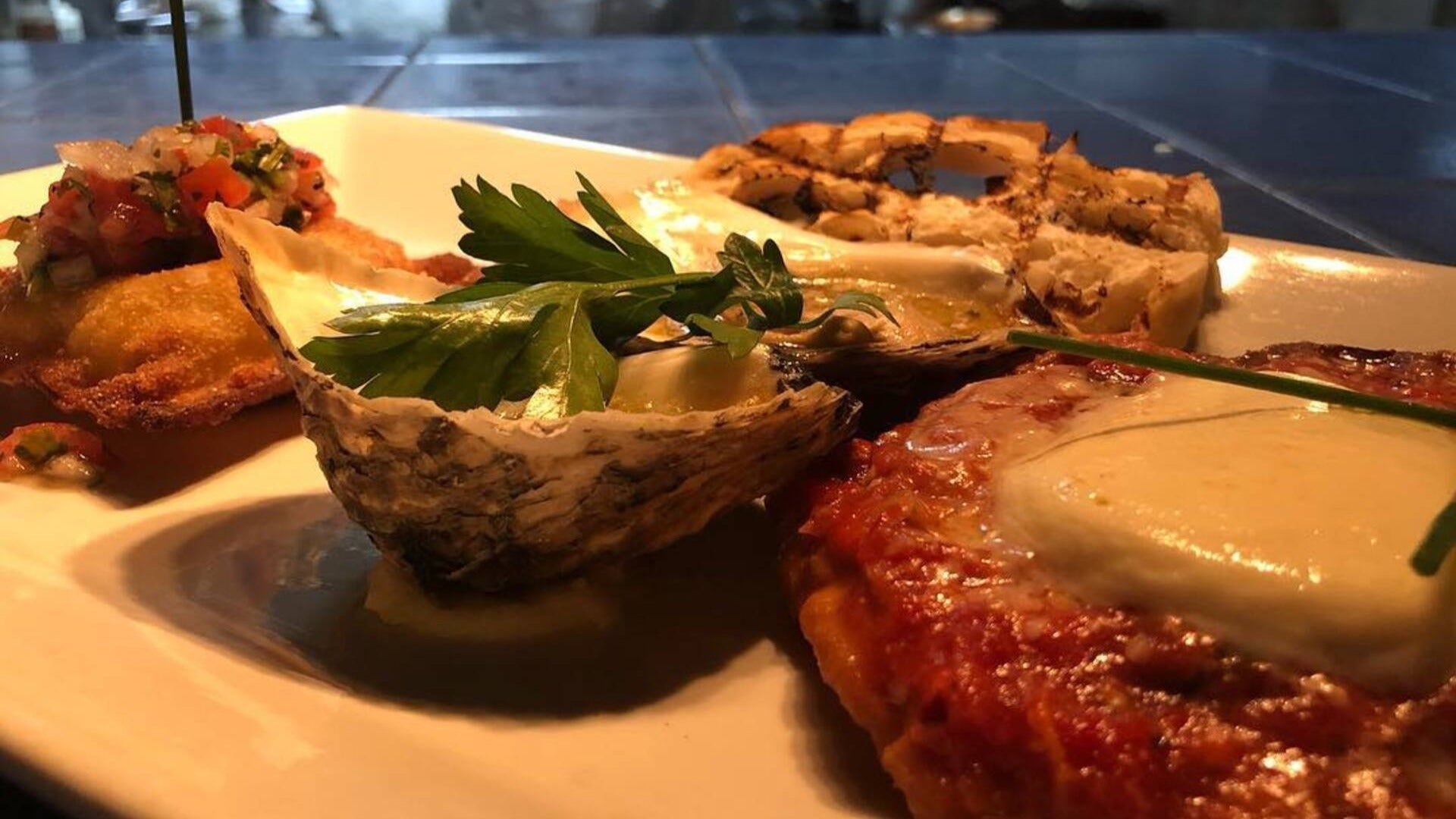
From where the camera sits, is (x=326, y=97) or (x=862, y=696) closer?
(x=862, y=696)

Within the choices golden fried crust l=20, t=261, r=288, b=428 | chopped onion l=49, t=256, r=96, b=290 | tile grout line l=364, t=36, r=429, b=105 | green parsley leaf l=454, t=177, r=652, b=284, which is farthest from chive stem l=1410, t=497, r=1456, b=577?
tile grout line l=364, t=36, r=429, b=105

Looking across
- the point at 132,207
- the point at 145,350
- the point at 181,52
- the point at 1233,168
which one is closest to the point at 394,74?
the point at 181,52

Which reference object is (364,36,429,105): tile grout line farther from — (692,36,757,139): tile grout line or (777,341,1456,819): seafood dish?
(777,341,1456,819): seafood dish

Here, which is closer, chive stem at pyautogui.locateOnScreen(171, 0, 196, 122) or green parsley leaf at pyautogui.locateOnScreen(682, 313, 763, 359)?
green parsley leaf at pyautogui.locateOnScreen(682, 313, 763, 359)

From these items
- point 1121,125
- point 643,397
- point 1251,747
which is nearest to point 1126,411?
point 1251,747

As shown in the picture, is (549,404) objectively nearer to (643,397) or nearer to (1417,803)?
(643,397)

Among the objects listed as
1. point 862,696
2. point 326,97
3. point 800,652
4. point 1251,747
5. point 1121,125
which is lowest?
point 326,97

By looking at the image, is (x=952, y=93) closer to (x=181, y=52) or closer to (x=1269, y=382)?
(x=181, y=52)
